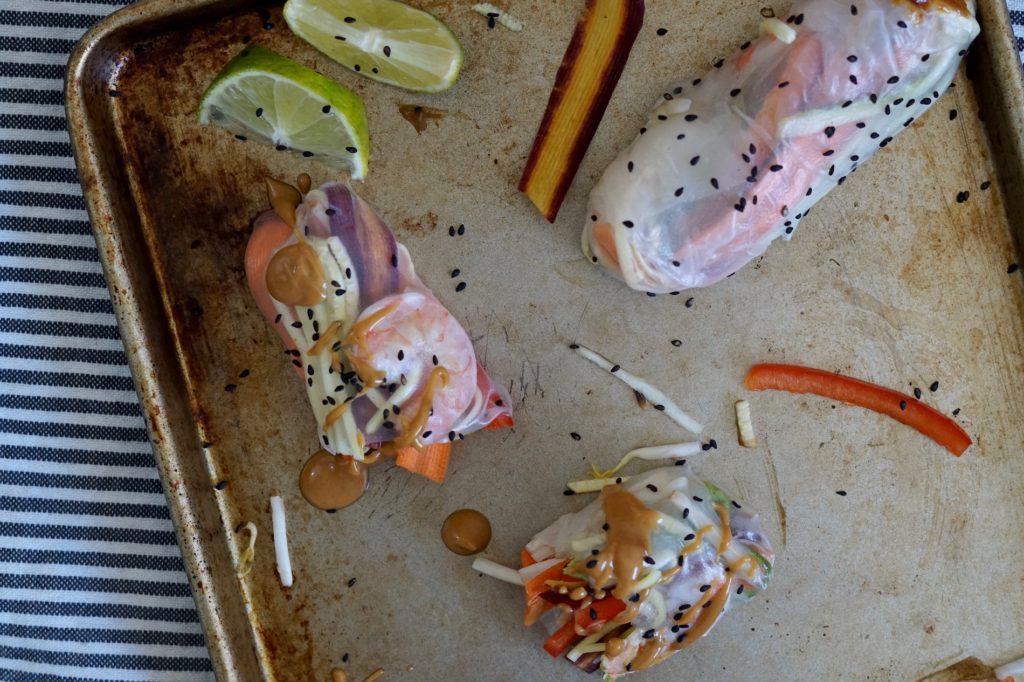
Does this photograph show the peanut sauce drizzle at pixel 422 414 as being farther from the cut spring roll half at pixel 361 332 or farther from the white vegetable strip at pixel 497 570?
the white vegetable strip at pixel 497 570

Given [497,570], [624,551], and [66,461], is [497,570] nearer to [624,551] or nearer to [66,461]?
[624,551]

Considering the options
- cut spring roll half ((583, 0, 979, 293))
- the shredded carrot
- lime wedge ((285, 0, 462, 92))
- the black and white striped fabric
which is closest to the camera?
cut spring roll half ((583, 0, 979, 293))

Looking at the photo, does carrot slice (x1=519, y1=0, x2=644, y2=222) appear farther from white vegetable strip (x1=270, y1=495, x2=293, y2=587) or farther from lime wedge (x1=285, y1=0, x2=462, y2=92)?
white vegetable strip (x1=270, y1=495, x2=293, y2=587)

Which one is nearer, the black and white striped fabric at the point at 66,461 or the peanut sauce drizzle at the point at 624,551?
the peanut sauce drizzle at the point at 624,551

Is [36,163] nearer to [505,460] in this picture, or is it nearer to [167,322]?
[167,322]

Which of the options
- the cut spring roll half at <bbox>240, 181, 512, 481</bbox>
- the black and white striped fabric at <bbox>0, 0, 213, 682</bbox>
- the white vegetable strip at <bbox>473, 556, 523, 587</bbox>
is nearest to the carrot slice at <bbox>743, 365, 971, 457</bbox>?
the cut spring roll half at <bbox>240, 181, 512, 481</bbox>

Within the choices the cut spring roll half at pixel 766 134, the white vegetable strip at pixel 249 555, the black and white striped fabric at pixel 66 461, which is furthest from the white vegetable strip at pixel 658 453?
the black and white striped fabric at pixel 66 461
